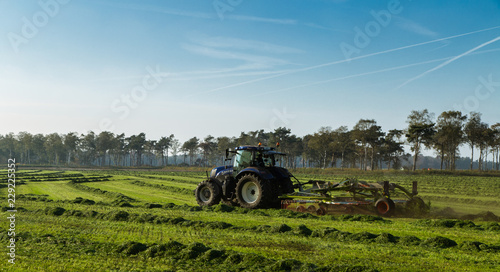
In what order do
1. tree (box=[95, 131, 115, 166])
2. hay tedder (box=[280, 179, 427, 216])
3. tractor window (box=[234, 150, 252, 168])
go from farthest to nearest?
tree (box=[95, 131, 115, 166]) < tractor window (box=[234, 150, 252, 168]) < hay tedder (box=[280, 179, 427, 216])

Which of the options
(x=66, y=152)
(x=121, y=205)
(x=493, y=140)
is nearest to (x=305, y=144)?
(x=493, y=140)

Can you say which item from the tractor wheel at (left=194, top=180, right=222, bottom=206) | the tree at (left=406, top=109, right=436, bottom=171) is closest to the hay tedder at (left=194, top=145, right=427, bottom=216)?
the tractor wheel at (left=194, top=180, right=222, bottom=206)

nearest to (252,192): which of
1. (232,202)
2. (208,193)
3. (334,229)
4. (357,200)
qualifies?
(232,202)

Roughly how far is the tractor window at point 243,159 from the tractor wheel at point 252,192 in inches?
33.4

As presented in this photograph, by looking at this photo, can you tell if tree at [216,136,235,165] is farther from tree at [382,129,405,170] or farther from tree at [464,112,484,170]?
tree at [464,112,484,170]

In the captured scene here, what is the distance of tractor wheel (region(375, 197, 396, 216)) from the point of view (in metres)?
13.2

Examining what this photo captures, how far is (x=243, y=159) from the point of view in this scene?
16109 millimetres

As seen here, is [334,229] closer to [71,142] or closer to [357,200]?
[357,200]

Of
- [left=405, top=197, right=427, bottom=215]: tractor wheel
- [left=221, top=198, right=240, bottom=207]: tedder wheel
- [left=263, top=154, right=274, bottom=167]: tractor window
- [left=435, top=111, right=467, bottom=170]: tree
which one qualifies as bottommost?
[left=221, top=198, right=240, bottom=207]: tedder wheel

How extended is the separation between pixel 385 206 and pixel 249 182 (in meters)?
5.23

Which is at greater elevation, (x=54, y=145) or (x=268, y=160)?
(x=268, y=160)

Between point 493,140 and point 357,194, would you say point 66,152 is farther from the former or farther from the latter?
point 357,194

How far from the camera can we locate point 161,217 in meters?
12.3

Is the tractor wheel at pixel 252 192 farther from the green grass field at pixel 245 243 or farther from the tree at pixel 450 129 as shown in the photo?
the tree at pixel 450 129
